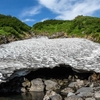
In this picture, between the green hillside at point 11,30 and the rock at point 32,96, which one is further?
the green hillside at point 11,30

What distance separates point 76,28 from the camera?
4950 centimetres

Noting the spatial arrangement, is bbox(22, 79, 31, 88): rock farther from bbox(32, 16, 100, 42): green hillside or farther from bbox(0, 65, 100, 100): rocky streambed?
bbox(32, 16, 100, 42): green hillside

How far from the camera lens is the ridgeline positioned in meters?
42.8

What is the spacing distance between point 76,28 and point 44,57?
20.2 metres

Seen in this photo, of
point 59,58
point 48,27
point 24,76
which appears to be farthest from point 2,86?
point 48,27

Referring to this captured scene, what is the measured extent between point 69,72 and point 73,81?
289 cm

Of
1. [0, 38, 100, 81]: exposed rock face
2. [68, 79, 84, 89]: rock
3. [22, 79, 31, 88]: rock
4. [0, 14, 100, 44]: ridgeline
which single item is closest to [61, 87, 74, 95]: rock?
[68, 79, 84, 89]: rock

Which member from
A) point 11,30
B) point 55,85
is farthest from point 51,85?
point 11,30

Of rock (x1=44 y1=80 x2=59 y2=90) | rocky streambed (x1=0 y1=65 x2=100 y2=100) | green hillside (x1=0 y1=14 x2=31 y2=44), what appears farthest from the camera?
green hillside (x1=0 y1=14 x2=31 y2=44)

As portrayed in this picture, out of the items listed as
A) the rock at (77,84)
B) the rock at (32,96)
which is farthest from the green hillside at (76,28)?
the rock at (32,96)

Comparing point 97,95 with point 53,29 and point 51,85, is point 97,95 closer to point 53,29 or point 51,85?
point 51,85

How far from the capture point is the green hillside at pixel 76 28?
144ft

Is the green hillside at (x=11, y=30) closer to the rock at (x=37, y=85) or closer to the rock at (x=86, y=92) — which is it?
the rock at (x=37, y=85)

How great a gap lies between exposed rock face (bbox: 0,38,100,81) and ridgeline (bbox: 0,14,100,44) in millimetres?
6815
